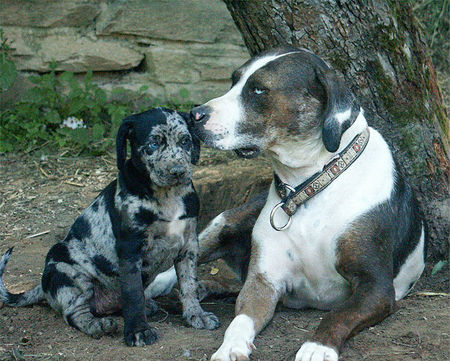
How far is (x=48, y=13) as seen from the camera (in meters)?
→ 6.96

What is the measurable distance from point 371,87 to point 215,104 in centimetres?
125

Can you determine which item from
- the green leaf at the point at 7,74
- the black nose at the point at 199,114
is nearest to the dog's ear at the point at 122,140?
the black nose at the point at 199,114

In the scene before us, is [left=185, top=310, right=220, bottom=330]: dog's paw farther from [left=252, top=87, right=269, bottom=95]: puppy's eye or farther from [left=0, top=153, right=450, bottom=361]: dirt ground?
[left=252, top=87, right=269, bottom=95]: puppy's eye

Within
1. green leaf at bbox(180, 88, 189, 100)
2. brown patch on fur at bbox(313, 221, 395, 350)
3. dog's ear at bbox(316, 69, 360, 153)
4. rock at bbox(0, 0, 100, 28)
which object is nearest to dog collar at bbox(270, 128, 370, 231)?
dog's ear at bbox(316, 69, 360, 153)

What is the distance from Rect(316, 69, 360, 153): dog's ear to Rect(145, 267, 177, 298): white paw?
1.67 meters

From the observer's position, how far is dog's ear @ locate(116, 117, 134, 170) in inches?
164

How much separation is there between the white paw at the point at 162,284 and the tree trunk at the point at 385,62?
1622 mm

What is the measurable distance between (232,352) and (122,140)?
4.50 ft

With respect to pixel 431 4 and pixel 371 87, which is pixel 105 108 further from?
pixel 431 4

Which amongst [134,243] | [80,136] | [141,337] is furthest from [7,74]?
[141,337]

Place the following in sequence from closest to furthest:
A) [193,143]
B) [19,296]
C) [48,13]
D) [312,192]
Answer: [312,192], [193,143], [19,296], [48,13]

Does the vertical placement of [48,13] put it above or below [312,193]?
below

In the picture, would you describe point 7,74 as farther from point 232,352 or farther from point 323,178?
point 232,352

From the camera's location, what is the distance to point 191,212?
4.31 metres
